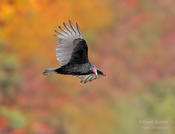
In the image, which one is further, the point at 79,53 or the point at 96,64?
the point at 96,64

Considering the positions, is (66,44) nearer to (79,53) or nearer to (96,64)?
(79,53)

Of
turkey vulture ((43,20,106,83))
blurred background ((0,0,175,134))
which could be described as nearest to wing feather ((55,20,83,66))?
turkey vulture ((43,20,106,83))

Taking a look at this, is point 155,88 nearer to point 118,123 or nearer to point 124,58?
point 124,58

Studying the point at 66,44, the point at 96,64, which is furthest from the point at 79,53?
the point at 96,64

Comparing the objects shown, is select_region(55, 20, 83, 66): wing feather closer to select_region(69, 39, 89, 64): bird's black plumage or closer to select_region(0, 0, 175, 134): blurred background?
select_region(69, 39, 89, 64): bird's black plumage

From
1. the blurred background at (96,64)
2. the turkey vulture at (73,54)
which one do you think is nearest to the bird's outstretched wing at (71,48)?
the turkey vulture at (73,54)

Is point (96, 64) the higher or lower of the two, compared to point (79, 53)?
higher

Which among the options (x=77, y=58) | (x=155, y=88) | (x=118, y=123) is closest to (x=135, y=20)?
(x=155, y=88)
